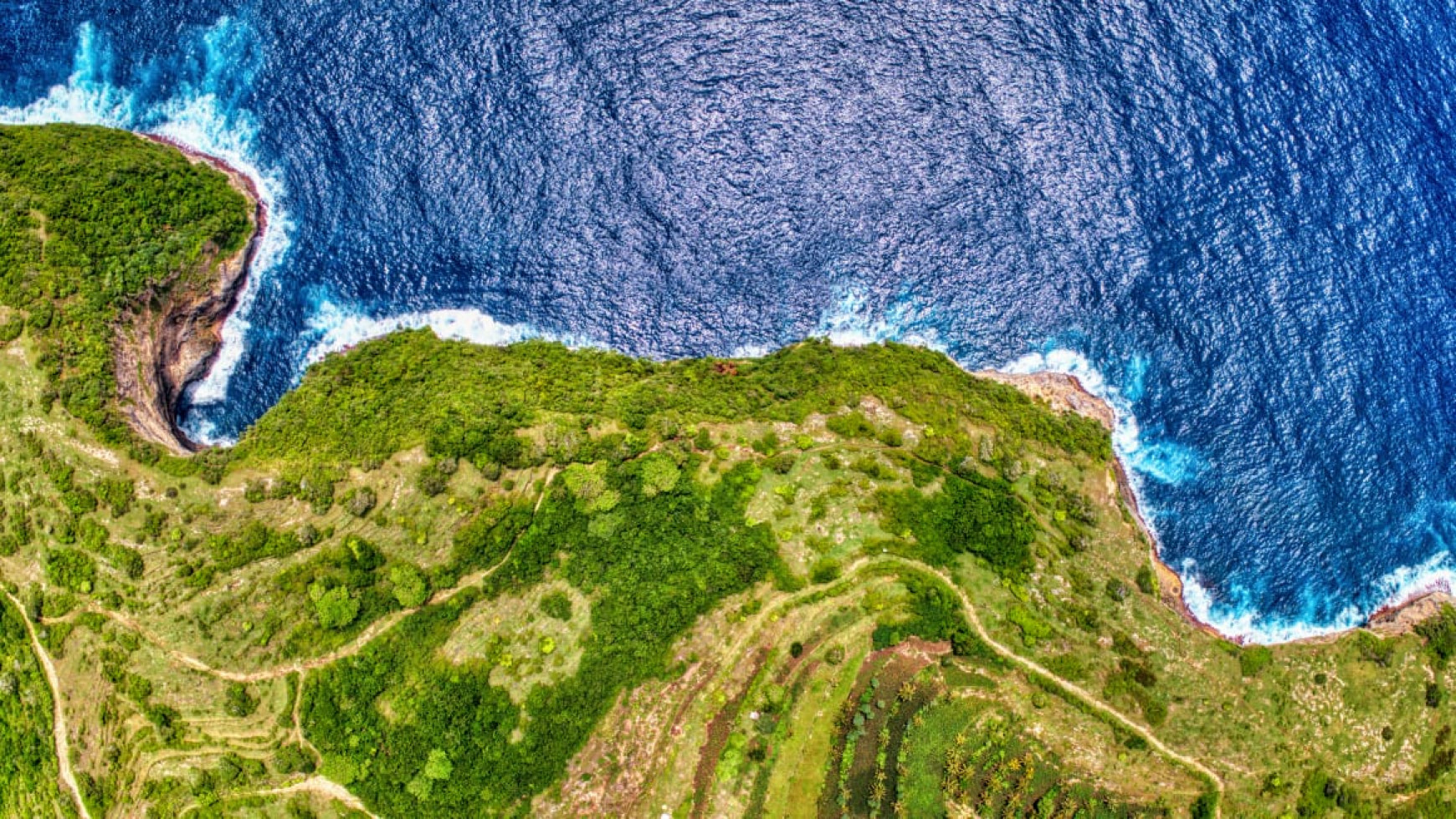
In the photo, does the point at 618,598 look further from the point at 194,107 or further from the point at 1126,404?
the point at 194,107

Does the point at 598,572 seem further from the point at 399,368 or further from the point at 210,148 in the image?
the point at 210,148

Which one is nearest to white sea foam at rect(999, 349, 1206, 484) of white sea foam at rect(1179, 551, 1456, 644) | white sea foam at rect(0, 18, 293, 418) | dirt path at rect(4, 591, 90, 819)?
white sea foam at rect(1179, 551, 1456, 644)

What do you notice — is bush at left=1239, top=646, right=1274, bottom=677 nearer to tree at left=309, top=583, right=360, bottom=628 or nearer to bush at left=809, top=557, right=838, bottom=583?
bush at left=809, top=557, right=838, bottom=583

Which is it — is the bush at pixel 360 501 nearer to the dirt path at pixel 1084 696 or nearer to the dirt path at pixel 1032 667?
the dirt path at pixel 1032 667

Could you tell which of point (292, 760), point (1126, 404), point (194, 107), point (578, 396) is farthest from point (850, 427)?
point (194, 107)

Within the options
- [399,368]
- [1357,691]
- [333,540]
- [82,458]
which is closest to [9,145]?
[82,458]
